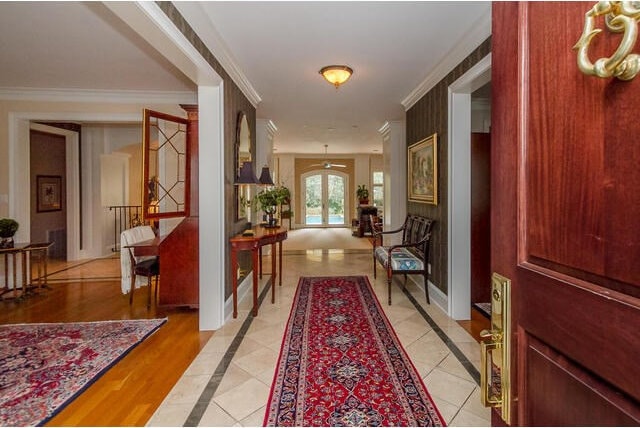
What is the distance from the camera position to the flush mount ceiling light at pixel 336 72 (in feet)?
10.9

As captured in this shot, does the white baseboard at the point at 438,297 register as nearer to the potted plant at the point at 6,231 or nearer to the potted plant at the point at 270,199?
the potted plant at the point at 270,199

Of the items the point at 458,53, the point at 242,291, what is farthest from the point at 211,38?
the point at 242,291

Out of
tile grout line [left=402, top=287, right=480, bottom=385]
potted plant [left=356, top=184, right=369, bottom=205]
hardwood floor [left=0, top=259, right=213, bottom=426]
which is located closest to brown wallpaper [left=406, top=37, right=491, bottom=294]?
tile grout line [left=402, top=287, right=480, bottom=385]

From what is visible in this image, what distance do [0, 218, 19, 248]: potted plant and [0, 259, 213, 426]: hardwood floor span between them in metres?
0.72

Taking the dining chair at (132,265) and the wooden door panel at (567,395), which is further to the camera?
the dining chair at (132,265)

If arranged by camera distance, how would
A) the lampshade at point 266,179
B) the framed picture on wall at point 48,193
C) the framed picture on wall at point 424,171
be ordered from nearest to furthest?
the framed picture on wall at point 424,171
the lampshade at point 266,179
the framed picture on wall at point 48,193

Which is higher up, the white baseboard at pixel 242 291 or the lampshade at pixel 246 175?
the lampshade at pixel 246 175

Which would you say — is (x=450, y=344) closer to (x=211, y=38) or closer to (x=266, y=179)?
(x=266, y=179)

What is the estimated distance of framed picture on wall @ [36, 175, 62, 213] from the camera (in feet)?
19.3

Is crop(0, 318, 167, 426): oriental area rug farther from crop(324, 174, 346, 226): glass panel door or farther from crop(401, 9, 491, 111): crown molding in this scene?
crop(324, 174, 346, 226): glass panel door

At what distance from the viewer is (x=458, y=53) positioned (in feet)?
9.52

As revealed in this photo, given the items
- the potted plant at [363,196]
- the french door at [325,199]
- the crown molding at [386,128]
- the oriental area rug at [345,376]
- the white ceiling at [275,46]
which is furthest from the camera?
the french door at [325,199]

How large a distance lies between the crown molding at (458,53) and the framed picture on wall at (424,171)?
642mm

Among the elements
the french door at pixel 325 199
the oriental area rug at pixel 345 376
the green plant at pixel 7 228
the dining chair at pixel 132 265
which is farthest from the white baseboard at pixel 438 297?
the french door at pixel 325 199
